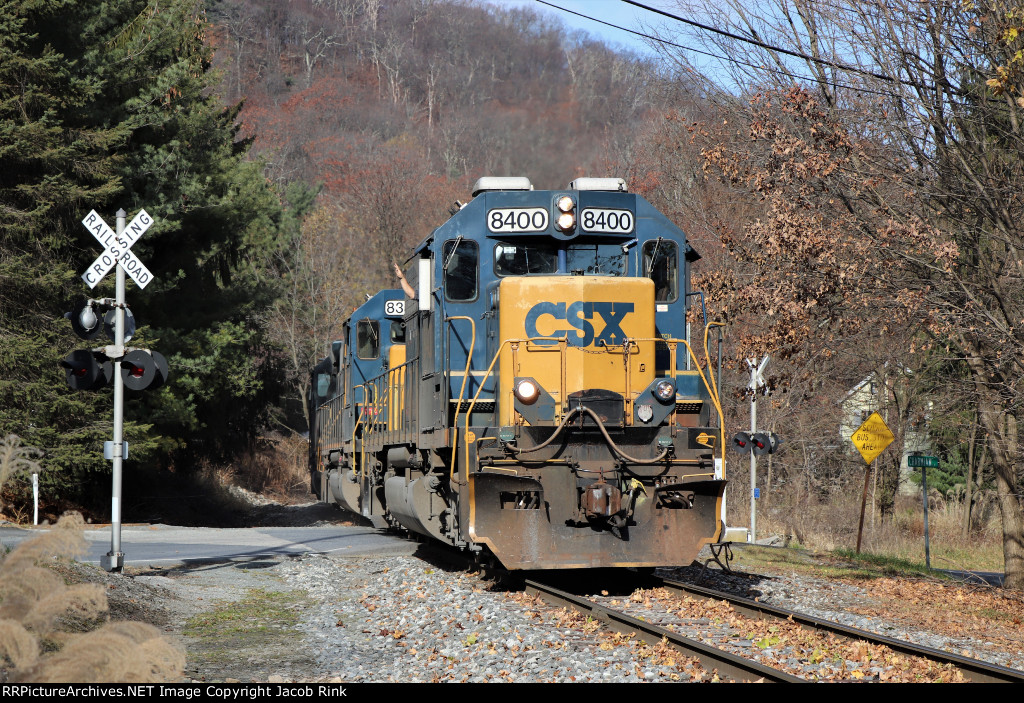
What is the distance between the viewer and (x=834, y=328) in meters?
14.2

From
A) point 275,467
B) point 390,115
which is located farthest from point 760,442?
point 390,115

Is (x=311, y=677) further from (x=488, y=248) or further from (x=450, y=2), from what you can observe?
(x=450, y=2)

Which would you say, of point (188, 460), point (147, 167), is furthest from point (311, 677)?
point (188, 460)

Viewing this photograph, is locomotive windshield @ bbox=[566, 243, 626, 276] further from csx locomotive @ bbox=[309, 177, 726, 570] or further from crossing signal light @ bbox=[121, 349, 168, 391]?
crossing signal light @ bbox=[121, 349, 168, 391]

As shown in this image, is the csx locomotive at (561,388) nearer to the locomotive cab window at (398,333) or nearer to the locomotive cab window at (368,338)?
the locomotive cab window at (398,333)

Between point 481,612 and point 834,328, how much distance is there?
7.82 metres

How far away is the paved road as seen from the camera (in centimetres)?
1409

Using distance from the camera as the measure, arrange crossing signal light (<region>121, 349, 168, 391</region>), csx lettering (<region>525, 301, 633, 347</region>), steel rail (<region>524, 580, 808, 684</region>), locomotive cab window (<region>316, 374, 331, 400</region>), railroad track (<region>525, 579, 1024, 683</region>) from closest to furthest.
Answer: steel rail (<region>524, 580, 808, 684</region>), railroad track (<region>525, 579, 1024, 683</region>), csx lettering (<region>525, 301, 633, 347</region>), crossing signal light (<region>121, 349, 168, 391</region>), locomotive cab window (<region>316, 374, 331, 400</region>)

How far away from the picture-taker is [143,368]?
1151 cm

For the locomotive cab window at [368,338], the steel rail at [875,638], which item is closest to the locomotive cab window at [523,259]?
the steel rail at [875,638]

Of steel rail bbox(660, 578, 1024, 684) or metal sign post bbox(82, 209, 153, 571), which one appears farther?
metal sign post bbox(82, 209, 153, 571)

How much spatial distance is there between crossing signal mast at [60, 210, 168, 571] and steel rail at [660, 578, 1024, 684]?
647 cm

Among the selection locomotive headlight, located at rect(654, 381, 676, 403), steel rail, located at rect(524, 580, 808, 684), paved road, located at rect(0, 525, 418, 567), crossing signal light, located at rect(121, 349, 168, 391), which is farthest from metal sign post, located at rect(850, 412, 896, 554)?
crossing signal light, located at rect(121, 349, 168, 391)

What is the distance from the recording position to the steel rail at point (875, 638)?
6191 mm
